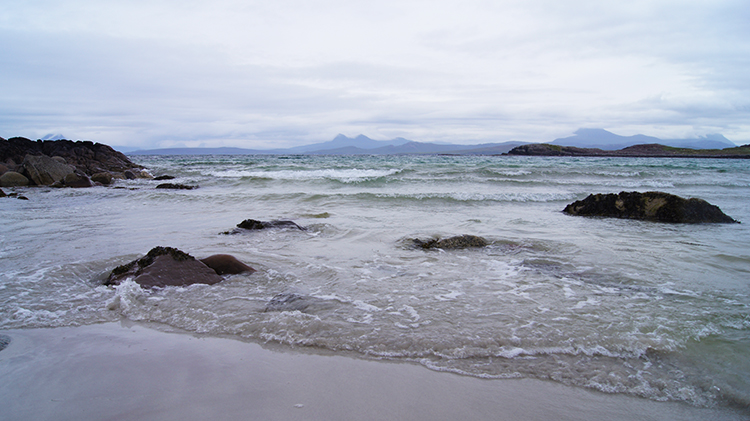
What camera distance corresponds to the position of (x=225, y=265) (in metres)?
4.32

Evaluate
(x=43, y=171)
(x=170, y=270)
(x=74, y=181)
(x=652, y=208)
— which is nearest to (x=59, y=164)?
(x=43, y=171)

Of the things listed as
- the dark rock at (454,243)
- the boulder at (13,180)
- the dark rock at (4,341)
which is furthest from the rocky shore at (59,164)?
the dark rock at (454,243)

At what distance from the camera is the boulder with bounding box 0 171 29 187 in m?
15.4

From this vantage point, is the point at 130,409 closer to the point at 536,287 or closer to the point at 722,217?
the point at 536,287

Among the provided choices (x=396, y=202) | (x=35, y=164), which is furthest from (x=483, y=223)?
(x=35, y=164)

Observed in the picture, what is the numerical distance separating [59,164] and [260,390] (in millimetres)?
20375

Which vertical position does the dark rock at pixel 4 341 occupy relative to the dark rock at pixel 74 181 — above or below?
below

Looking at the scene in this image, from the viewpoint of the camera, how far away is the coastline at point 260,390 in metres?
1.97

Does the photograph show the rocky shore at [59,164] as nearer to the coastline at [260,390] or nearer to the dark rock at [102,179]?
the dark rock at [102,179]

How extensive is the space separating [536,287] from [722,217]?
635cm

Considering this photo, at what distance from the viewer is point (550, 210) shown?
934 centimetres

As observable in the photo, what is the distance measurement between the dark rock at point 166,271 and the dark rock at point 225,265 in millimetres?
142

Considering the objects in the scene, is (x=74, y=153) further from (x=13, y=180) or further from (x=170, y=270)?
(x=170, y=270)

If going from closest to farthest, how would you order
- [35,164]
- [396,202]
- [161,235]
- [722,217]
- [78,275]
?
[78,275], [161,235], [722,217], [396,202], [35,164]
